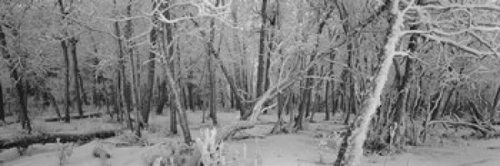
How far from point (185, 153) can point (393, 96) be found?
5.21m

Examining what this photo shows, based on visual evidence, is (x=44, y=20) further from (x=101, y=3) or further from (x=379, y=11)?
(x=379, y=11)

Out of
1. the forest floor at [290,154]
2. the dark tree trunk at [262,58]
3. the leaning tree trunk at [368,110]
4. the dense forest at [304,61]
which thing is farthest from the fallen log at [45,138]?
the leaning tree trunk at [368,110]

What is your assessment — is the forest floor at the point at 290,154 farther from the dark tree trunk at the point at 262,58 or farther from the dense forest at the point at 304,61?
the dark tree trunk at the point at 262,58

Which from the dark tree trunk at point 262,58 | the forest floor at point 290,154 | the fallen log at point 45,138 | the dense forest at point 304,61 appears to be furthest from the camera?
the dark tree trunk at point 262,58

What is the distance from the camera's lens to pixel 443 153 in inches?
311

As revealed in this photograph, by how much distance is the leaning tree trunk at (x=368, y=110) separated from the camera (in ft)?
13.1

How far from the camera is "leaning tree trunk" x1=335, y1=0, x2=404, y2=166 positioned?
3.99m

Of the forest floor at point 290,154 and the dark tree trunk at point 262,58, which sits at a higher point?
the dark tree trunk at point 262,58

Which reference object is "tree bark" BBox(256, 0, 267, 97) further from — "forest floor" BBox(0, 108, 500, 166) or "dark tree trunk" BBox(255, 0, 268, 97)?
"forest floor" BBox(0, 108, 500, 166)

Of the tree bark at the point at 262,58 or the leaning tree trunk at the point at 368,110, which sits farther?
the tree bark at the point at 262,58

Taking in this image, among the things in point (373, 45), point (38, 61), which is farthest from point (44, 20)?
point (373, 45)

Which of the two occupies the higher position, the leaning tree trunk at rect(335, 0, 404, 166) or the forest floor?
the leaning tree trunk at rect(335, 0, 404, 166)

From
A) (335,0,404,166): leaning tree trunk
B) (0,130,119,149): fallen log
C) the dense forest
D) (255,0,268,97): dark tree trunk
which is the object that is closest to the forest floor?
the dense forest

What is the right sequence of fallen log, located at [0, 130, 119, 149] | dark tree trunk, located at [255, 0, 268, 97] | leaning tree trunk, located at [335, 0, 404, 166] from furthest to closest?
dark tree trunk, located at [255, 0, 268, 97]
fallen log, located at [0, 130, 119, 149]
leaning tree trunk, located at [335, 0, 404, 166]
